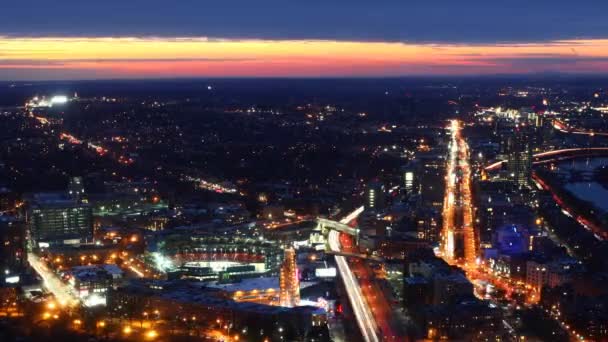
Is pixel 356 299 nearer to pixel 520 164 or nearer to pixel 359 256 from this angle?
pixel 359 256

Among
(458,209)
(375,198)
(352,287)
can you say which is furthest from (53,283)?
(458,209)

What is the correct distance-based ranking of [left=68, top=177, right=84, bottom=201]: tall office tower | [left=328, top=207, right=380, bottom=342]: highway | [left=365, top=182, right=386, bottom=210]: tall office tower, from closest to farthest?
[left=328, top=207, right=380, bottom=342]: highway < [left=365, top=182, right=386, bottom=210]: tall office tower < [left=68, top=177, right=84, bottom=201]: tall office tower

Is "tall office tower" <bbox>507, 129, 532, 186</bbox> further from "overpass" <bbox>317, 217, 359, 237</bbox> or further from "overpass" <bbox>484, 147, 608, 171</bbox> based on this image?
"overpass" <bbox>317, 217, 359, 237</bbox>

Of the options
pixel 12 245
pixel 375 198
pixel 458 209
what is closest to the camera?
pixel 12 245

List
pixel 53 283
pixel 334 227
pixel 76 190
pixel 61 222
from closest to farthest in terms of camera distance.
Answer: pixel 53 283, pixel 61 222, pixel 334 227, pixel 76 190

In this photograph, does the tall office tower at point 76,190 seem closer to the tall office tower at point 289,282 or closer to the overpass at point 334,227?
the overpass at point 334,227

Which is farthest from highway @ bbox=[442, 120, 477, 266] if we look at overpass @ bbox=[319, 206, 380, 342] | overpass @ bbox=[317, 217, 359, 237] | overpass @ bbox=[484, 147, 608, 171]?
overpass @ bbox=[484, 147, 608, 171]

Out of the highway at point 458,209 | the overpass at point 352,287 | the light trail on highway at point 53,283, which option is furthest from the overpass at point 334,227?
the light trail on highway at point 53,283
